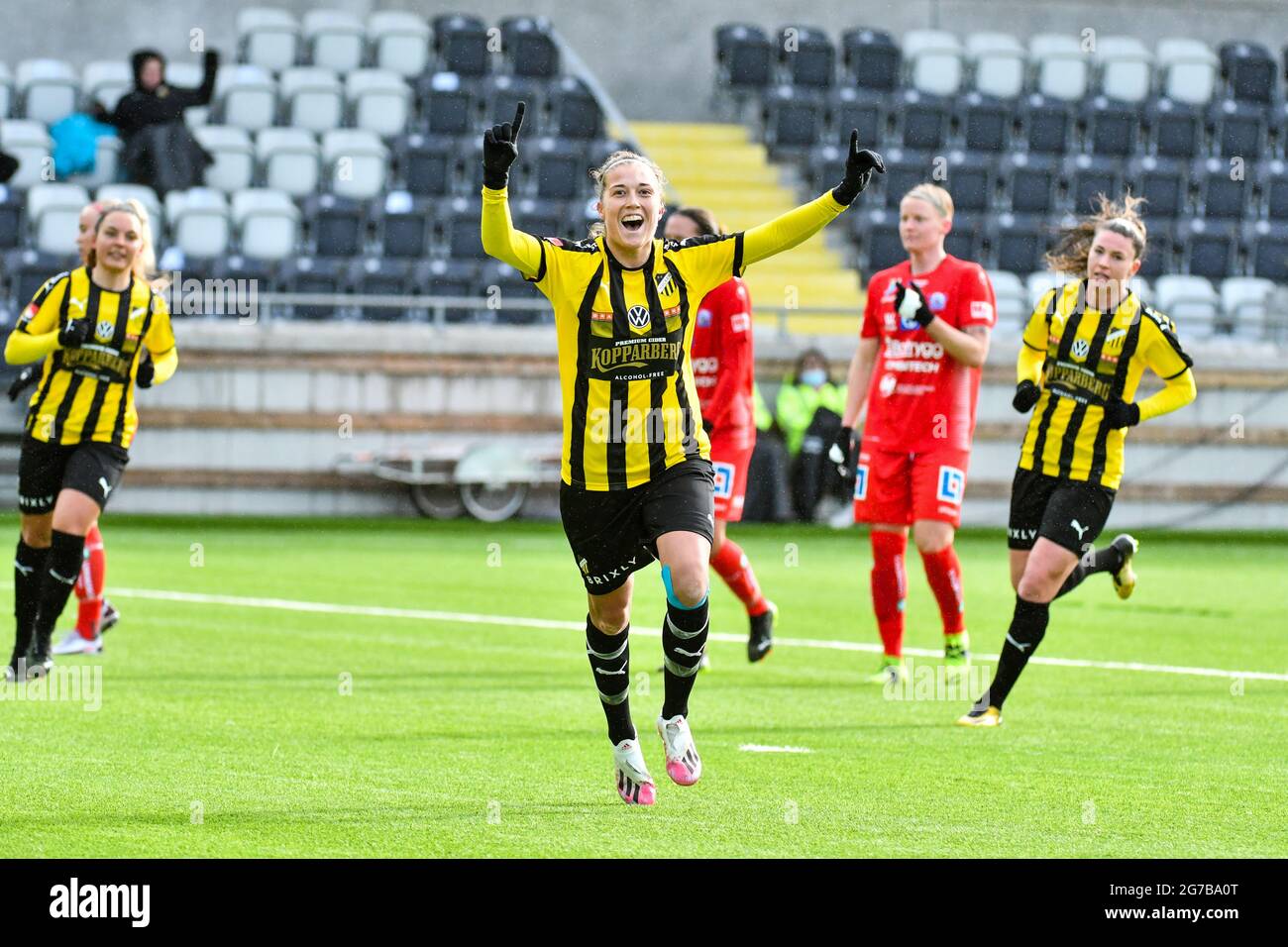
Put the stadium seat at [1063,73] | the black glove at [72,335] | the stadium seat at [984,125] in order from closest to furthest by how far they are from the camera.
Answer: the black glove at [72,335] → the stadium seat at [984,125] → the stadium seat at [1063,73]

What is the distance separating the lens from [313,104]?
24078 mm

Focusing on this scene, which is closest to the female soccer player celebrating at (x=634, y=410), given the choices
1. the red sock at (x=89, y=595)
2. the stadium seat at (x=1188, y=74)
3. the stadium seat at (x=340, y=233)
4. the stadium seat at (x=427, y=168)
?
the red sock at (x=89, y=595)

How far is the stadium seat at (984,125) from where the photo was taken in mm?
25875

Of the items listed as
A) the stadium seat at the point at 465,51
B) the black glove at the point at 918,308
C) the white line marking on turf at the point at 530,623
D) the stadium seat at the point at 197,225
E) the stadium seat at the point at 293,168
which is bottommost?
the white line marking on turf at the point at 530,623

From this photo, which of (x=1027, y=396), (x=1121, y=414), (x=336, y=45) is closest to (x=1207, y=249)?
(x=336, y=45)

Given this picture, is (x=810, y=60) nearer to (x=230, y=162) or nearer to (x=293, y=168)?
(x=293, y=168)

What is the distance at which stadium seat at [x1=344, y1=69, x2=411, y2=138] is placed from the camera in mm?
24125

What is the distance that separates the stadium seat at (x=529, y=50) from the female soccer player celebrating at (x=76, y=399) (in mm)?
16088

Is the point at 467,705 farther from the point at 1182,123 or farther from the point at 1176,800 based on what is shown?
the point at 1182,123

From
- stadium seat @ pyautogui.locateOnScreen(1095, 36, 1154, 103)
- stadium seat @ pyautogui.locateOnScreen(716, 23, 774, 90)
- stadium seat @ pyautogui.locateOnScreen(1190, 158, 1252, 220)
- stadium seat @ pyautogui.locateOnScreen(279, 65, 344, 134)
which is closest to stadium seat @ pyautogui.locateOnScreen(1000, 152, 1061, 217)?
stadium seat @ pyautogui.locateOnScreen(1190, 158, 1252, 220)

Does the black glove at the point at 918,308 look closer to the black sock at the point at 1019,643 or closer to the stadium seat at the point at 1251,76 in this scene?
the black sock at the point at 1019,643

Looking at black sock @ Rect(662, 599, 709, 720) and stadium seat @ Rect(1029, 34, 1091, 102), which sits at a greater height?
stadium seat @ Rect(1029, 34, 1091, 102)

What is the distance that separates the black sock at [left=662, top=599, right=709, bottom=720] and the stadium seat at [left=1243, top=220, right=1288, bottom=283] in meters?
20.8

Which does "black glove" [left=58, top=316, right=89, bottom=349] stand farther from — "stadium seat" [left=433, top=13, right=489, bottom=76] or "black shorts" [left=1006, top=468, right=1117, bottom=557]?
"stadium seat" [left=433, top=13, right=489, bottom=76]
